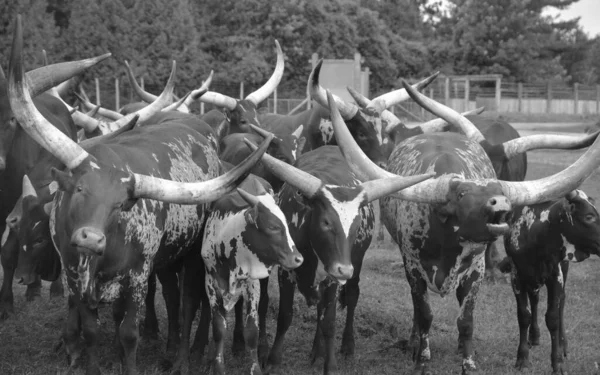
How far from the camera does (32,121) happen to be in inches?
194

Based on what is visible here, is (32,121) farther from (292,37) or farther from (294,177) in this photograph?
(292,37)

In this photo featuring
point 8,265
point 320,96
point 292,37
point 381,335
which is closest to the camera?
point 8,265

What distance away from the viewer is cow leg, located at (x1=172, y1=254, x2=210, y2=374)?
5988 millimetres

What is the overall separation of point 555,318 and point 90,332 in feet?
11.8

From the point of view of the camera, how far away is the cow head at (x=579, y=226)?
6.32 metres

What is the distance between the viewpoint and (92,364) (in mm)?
5355

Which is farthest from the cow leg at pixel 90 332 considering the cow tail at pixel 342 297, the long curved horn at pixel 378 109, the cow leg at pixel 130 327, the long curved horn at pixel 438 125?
the long curved horn at pixel 438 125

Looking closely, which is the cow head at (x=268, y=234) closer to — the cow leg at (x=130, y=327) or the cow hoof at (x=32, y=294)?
the cow leg at (x=130, y=327)

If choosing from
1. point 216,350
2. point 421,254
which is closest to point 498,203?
point 421,254

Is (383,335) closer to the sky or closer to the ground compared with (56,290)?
closer to the ground

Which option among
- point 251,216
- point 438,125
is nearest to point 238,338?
point 251,216

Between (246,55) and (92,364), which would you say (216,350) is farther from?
(246,55)

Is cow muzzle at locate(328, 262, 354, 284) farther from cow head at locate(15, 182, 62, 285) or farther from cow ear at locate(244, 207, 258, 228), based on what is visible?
cow head at locate(15, 182, 62, 285)

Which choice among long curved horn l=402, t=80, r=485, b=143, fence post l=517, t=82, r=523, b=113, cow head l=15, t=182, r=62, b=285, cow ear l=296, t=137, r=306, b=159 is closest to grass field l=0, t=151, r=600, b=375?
cow head l=15, t=182, r=62, b=285
